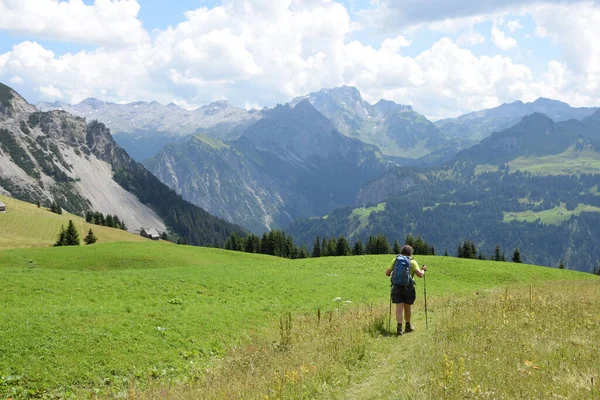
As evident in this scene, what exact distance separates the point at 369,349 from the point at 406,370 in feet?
10.3

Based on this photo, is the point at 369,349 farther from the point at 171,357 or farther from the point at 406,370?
the point at 171,357

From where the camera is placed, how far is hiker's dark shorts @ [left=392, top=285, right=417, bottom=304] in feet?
55.8

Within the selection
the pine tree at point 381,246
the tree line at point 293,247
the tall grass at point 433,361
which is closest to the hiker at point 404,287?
the tall grass at point 433,361

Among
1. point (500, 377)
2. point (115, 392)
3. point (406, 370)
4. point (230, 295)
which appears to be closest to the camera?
point (500, 377)

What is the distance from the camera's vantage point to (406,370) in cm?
1113

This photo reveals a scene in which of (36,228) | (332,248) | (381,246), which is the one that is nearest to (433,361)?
(381,246)

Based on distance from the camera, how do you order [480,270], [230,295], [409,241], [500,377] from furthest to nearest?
[409,241] → [480,270] → [230,295] → [500,377]

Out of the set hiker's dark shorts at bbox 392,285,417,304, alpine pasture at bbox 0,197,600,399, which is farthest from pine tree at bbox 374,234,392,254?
hiker's dark shorts at bbox 392,285,417,304

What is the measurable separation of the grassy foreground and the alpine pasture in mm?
62

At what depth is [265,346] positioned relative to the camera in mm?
16688

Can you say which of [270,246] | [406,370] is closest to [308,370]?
[406,370]

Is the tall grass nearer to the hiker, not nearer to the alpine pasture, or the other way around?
the alpine pasture

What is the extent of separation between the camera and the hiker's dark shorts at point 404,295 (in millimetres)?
17016

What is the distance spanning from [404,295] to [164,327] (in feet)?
33.9
